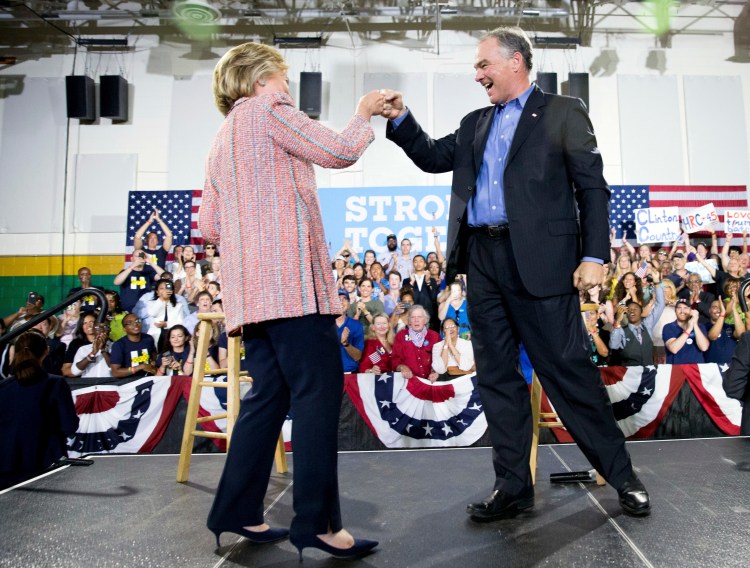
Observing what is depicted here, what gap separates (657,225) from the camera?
885 centimetres

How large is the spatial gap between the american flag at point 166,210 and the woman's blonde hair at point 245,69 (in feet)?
26.4

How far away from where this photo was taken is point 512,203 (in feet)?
6.91

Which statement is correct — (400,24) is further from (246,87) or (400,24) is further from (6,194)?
(246,87)

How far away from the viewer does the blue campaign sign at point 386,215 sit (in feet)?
30.4

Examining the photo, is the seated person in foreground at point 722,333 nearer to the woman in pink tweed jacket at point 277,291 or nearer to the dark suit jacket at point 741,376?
the dark suit jacket at point 741,376

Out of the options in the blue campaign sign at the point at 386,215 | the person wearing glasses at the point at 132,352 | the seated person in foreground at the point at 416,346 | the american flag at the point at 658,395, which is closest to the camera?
the american flag at the point at 658,395

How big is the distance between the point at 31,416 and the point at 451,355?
10.7ft

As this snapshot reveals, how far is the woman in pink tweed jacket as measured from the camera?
1643 mm

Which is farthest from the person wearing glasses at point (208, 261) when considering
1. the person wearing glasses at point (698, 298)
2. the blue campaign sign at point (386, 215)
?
the person wearing glasses at point (698, 298)

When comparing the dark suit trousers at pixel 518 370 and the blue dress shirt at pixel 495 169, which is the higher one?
the blue dress shirt at pixel 495 169

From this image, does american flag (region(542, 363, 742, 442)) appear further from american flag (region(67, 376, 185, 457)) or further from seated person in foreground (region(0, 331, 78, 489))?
seated person in foreground (region(0, 331, 78, 489))

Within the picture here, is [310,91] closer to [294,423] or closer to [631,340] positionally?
[631,340]

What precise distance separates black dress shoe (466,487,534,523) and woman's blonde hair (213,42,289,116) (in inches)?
56.4

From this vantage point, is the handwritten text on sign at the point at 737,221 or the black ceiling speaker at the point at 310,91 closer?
the handwritten text on sign at the point at 737,221
